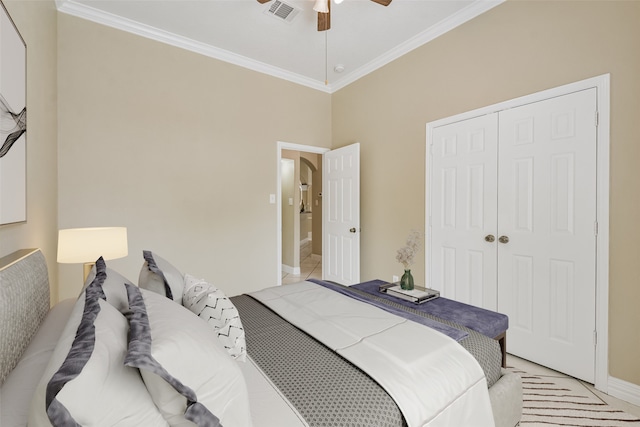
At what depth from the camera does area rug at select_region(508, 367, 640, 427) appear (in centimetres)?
169

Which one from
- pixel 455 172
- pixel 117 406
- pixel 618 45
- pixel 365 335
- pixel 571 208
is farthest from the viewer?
pixel 455 172

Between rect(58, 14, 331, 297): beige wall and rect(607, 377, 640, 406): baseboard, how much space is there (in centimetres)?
316

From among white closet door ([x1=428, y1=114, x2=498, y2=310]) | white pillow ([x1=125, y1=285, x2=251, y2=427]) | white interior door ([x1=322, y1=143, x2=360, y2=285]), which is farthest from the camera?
white interior door ([x1=322, y1=143, x2=360, y2=285])

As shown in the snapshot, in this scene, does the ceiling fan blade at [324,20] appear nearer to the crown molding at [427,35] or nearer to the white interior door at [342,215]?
the crown molding at [427,35]

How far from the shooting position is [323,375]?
3.51ft

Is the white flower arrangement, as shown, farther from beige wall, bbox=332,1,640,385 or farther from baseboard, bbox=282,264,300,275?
baseboard, bbox=282,264,300,275

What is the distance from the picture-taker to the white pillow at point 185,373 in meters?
0.65

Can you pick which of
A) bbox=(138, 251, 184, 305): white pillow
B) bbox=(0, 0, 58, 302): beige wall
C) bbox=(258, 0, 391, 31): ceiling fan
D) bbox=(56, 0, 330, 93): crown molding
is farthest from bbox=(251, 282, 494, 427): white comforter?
bbox=(56, 0, 330, 93): crown molding

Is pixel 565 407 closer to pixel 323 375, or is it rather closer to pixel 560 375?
pixel 560 375

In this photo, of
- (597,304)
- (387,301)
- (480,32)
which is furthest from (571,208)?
(480,32)

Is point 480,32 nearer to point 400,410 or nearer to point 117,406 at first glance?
point 400,410

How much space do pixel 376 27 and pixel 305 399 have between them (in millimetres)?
3174

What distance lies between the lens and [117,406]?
0.61 meters

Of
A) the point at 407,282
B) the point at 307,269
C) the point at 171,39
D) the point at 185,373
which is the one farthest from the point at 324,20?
the point at 307,269
